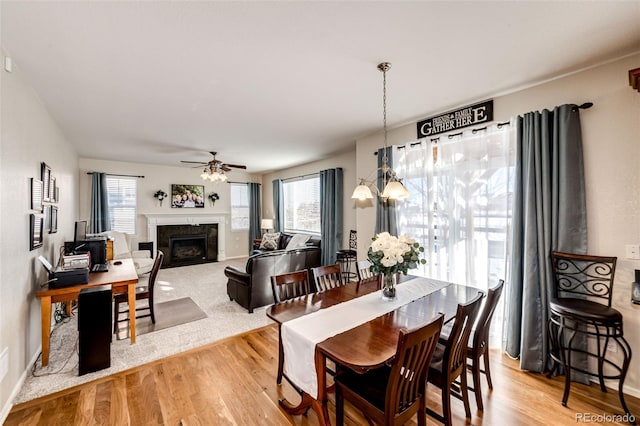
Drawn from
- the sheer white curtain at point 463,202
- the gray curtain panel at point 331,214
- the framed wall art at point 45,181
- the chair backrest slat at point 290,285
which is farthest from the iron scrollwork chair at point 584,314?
the framed wall art at point 45,181

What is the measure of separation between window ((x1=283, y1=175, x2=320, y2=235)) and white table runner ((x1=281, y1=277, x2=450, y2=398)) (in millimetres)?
4267

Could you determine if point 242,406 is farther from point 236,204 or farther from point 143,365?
point 236,204

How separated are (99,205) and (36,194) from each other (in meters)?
3.90

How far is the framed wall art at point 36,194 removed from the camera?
2455mm

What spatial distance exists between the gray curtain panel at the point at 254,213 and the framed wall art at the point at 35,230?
5.34 meters

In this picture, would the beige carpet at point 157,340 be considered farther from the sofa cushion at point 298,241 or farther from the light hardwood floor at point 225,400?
the sofa cushion at point 298,241

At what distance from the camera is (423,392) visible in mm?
1562

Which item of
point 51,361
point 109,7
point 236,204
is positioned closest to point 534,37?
point 109,7

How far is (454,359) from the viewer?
5.73 feet

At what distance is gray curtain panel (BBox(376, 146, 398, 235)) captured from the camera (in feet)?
12.3

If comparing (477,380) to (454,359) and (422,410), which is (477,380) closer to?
(454,359)

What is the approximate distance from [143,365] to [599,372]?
389 centimetres

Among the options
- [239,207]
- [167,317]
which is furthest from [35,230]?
[239,207]

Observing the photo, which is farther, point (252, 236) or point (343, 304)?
point (252, 236)
